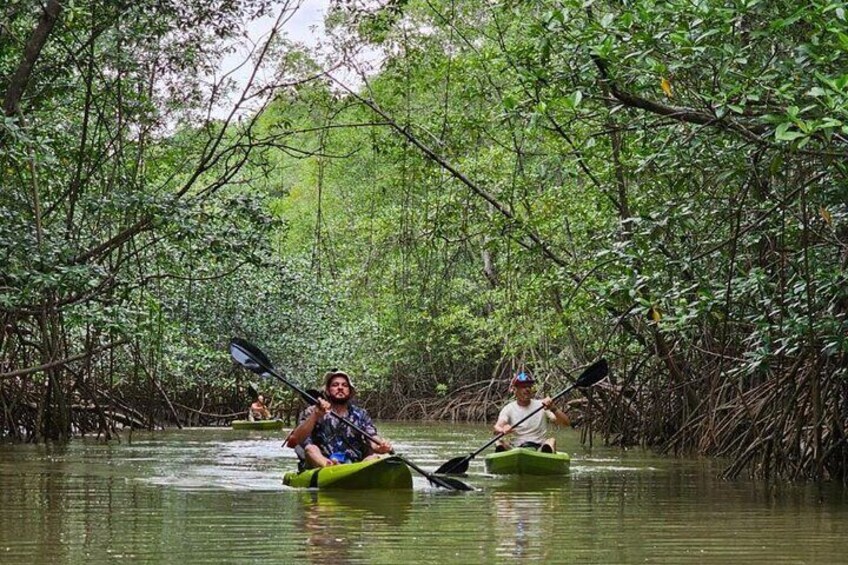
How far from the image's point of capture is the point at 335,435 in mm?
9375

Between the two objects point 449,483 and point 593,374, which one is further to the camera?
point 593,374

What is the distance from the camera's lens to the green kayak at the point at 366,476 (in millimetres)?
8477

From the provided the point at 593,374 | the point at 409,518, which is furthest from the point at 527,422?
the point at 409,518

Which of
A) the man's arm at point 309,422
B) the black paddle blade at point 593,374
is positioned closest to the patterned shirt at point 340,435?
the man's arm at point 309,422

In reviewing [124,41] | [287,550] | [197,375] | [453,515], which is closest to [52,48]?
[124,41]

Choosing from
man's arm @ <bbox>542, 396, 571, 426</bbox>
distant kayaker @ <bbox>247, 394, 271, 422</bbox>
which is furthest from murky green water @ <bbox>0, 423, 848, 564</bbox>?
distant kayaker @ <bbox>247, 394, 271, 422</bbox>

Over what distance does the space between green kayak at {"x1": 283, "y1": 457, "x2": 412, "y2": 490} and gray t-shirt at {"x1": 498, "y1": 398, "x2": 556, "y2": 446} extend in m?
Answer: 2.54

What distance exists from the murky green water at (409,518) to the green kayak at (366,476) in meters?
0.14

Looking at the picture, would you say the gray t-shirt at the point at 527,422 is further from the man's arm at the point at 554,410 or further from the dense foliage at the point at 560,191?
the dense foliage at the point at 560,191

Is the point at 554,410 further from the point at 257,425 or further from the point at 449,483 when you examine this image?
the point at 257,425

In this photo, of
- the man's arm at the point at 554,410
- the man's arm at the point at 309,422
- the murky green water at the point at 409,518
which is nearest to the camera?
the murky green water at the point at 409,518

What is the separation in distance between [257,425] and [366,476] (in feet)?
41.7

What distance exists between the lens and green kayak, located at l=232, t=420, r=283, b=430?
20.9m

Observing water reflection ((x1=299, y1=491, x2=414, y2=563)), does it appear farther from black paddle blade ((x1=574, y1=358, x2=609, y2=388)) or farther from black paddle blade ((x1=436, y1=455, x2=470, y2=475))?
black paddle blade ((x1=574, y1=358, x2=609, y2=388))
